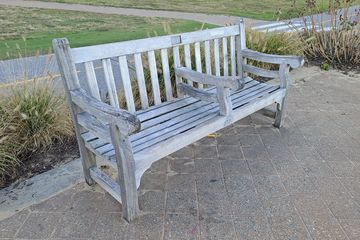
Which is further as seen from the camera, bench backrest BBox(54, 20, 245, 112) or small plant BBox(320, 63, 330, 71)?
small plant BBox(320, 63, 330, 71)

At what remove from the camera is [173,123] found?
2.79m

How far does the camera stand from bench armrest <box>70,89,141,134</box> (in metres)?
1.94

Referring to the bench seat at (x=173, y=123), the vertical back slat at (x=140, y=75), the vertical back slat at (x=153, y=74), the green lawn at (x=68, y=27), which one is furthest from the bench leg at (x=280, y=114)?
the green lawn at (x=68, y=27)

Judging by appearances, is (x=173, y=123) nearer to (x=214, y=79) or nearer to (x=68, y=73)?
(x=214, y=79)

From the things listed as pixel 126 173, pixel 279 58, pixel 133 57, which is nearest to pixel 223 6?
pixel 279 58

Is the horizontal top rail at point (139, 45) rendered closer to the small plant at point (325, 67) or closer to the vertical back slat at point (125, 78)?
the vertical back slat at point (125, 78)

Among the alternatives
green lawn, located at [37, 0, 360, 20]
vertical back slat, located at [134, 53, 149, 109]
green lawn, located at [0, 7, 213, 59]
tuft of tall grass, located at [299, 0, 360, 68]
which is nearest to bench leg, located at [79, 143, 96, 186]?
vertical back slat, located at [134, 53, 149, 109]

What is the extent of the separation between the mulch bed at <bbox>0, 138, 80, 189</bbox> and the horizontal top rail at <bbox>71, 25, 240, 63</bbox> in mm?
1091

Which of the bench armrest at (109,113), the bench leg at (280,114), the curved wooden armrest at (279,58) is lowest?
the bench leg at (280,114)

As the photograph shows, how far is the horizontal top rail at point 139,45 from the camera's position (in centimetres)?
247

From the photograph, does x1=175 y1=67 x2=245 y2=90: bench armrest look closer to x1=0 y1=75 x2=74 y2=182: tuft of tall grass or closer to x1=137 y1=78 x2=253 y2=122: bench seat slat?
x1=137 y1=78 x2=253 y2=122: bench seat slat

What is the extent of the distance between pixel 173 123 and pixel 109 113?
0.85 metres

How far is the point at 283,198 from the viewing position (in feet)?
8.67

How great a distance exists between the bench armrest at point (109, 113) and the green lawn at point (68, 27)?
460 cm
